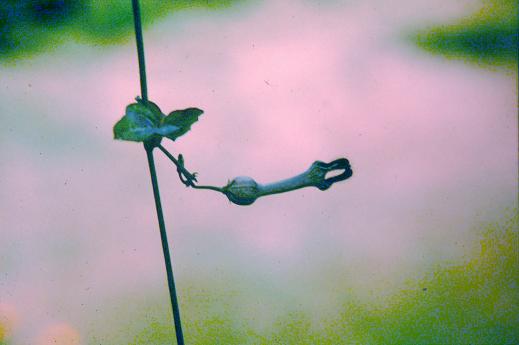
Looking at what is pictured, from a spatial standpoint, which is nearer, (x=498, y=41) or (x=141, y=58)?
(x=141, y=58)

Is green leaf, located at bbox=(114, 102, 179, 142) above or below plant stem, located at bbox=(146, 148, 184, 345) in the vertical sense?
above

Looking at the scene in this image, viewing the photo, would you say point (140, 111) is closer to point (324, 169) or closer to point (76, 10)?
point (324, 169)

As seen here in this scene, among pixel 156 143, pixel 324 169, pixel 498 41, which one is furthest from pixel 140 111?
pixel 498 41

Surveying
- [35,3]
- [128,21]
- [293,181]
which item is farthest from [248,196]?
[35,3]

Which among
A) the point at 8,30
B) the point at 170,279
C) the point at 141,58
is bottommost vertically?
the point at 170,279

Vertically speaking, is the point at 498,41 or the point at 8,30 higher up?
the point at 8,30
